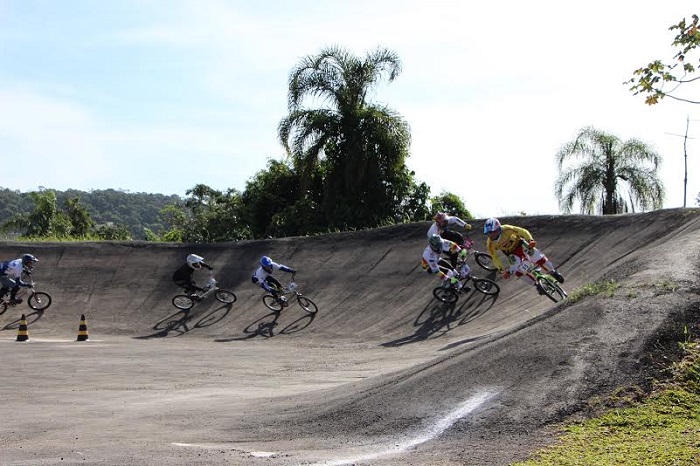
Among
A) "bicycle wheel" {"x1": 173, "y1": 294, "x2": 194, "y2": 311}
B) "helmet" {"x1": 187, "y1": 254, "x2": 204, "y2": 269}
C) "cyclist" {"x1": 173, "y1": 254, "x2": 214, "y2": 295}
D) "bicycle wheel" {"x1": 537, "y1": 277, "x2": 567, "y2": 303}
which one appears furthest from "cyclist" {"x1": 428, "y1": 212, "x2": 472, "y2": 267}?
"bicycle wheel" {"x1": 173, "y1": 294, "x2": 194, "y2": 311}

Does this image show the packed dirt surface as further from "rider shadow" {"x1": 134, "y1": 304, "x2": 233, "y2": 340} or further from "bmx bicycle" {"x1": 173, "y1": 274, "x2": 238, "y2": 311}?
"bmx bicycle" {"x1": 173, "y1": 274, "x2": 238, "y2": 311}

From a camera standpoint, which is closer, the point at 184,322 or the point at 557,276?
the point at 557,276

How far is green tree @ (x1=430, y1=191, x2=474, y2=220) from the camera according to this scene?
44.2 m

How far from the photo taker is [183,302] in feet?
103

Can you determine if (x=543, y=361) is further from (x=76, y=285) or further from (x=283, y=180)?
(x=283, y=180)

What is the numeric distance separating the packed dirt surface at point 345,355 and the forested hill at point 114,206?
10584 centimetres

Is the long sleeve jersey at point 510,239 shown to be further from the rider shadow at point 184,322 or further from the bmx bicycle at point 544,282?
the rider shadow at point 184,322

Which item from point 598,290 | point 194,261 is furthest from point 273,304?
point 598,290

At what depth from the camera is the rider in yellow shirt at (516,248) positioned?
71.4ft

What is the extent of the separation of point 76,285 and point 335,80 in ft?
50.2

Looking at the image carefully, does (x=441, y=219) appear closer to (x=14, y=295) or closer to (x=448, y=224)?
(x=448, y=224)

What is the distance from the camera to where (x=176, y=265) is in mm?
35344

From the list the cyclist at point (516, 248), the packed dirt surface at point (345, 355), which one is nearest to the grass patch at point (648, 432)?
the packed dirt surface at point (345, 355)

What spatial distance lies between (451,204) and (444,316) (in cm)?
2065
